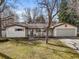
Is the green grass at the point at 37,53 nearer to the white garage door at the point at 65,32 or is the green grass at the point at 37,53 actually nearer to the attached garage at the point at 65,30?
the attached garage at the point at 65,30

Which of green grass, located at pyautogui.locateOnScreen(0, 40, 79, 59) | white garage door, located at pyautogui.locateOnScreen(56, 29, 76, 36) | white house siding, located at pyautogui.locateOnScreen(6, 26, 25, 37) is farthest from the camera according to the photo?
white garage door, located at pyautogui.locateOnScreen(56, 29, 76, 36)

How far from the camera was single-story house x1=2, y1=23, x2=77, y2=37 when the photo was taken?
118 feet

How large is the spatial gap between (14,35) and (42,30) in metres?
6.65

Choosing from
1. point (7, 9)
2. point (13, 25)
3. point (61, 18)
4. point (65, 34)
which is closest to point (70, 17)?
point (61, 18)

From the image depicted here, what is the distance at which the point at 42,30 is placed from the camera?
38000 mm

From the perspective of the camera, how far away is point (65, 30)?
3691 centimetres

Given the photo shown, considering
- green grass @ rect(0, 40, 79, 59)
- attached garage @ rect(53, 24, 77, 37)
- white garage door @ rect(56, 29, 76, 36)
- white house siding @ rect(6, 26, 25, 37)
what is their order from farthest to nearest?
white garage door @ rect(56, 29, 76, 36) → attached garage @ rect(53, 24, 77, 37) → white house siding @ rect(6, 26, 25, 37) → green grass @ rect(0, 40, 79, 59)

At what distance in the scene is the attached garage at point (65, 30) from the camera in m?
36.8

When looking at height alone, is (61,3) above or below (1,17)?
above

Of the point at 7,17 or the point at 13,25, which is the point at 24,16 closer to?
the point at 13,25

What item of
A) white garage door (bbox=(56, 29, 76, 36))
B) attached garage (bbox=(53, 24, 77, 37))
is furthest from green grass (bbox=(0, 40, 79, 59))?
white garage door (bbox=(56, 29, 76, 36))

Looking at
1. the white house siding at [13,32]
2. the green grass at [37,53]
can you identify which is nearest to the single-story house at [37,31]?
the white house siding at [13,32]

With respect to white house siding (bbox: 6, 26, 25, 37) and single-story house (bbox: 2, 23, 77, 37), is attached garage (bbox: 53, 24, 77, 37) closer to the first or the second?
single-story house (bbox: 2, 23, 77, 37)

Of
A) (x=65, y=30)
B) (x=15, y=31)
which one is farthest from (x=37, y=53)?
(x=65, y=30)
